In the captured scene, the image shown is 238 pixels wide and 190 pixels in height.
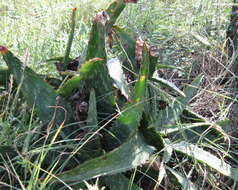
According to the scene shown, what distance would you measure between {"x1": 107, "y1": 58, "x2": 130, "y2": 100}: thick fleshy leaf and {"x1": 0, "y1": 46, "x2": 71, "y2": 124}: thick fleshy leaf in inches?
7.9

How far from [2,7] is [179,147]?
2.11m

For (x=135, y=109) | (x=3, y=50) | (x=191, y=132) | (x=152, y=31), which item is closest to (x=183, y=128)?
(x=191, y=132)

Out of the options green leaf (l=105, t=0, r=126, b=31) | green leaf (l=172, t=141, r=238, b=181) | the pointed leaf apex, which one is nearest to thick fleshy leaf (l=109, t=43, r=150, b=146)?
green leaf (l=172, t=141, r=238, b=181)

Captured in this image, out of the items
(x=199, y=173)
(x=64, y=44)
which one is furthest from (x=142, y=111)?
(x=64, y=44)

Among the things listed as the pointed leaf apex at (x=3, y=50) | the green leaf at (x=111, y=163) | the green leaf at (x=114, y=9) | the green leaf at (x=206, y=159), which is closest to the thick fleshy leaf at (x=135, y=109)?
the green leaf at (x=111, y=163)

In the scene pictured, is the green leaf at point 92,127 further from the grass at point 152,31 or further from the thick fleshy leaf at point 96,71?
the grass at point 152,31

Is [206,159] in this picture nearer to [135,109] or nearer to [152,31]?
[135,109]

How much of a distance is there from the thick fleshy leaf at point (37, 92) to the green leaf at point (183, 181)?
42 centimetres

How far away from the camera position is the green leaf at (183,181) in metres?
1.30

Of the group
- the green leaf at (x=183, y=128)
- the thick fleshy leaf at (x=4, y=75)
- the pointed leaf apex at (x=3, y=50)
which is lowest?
the green leaf at (x=183, y=128)

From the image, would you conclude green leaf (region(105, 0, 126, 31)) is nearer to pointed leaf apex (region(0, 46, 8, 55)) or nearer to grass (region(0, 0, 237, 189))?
grass (region(0, 0, 237, 189))

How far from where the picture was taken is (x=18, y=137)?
1355mm

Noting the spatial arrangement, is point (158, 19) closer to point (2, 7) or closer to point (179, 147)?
point (2, 7)

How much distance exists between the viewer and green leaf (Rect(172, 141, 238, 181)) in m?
1.35
